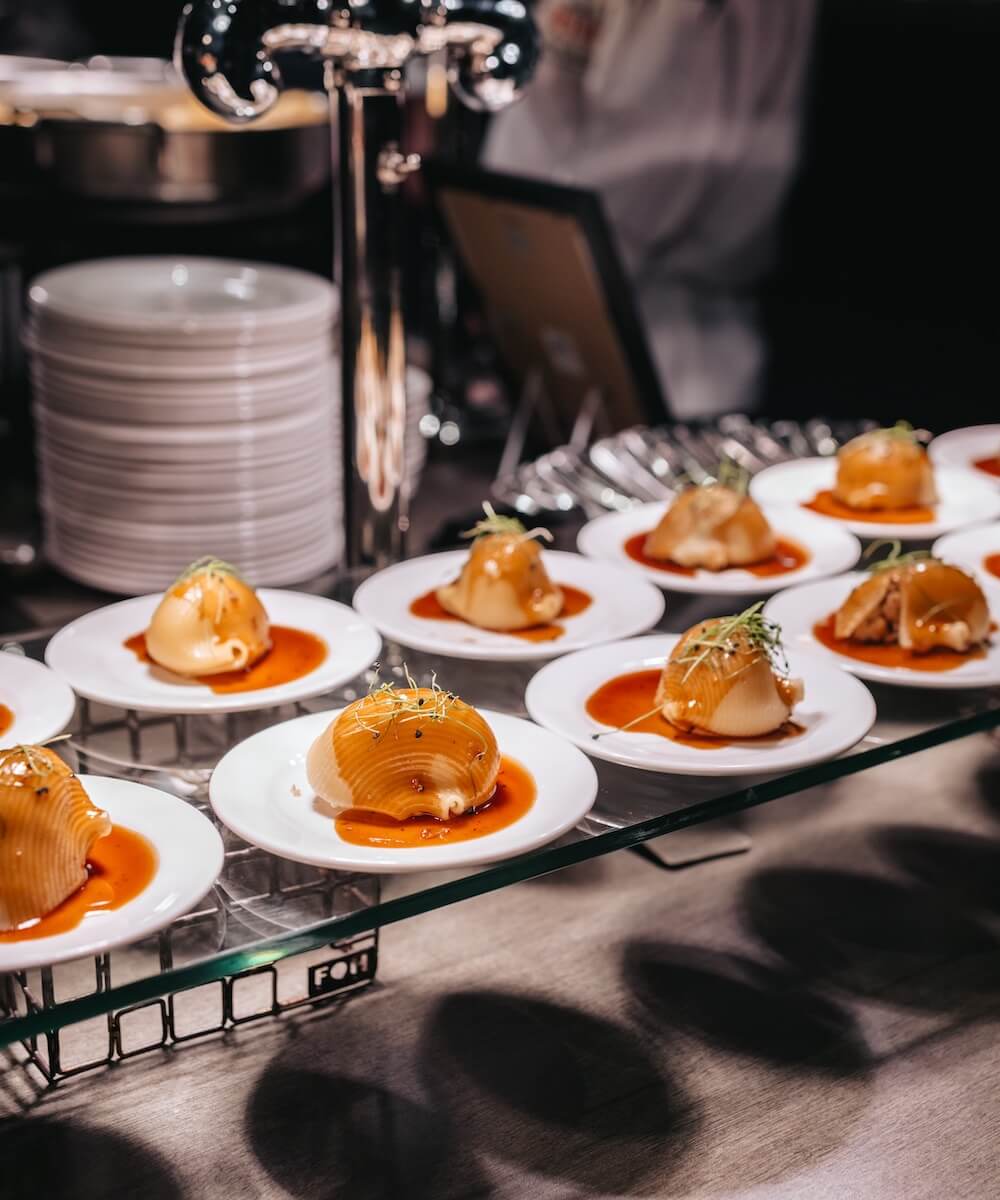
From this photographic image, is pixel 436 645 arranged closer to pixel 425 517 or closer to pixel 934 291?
pixel 425 517

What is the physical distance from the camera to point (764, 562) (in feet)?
4.40

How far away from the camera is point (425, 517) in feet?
6.49

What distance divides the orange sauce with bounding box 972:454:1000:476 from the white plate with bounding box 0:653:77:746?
104cm

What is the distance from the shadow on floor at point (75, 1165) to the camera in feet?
3.15

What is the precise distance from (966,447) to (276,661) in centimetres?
92

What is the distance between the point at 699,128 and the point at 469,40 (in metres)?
1.32

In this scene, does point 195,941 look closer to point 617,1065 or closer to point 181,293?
point 617,1065

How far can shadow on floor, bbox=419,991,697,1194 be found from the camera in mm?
1008

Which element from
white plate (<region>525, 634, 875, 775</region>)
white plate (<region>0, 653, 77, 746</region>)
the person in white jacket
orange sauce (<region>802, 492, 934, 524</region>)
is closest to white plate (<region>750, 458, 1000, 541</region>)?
orange sauce (<region>802, 492, 934, 524</region>)

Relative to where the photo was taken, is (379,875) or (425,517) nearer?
(379,875)

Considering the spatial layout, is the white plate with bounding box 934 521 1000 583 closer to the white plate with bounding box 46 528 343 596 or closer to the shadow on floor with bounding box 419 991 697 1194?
the shadow on floor with bounding box 419 991 697 1194

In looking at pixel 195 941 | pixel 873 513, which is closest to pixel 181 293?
pixel 873 513

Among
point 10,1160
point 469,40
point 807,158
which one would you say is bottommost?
point 10,1160

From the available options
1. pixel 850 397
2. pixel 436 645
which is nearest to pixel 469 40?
pixel 436 645
